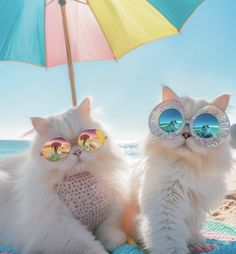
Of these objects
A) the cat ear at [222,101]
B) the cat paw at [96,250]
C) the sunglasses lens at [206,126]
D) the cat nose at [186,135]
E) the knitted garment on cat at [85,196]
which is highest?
the cat ear at [222,101]

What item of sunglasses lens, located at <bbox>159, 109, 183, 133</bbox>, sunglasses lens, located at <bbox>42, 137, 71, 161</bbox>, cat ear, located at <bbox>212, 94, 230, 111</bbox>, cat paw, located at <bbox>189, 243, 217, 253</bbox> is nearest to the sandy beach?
cat paw, located at <bbox>189, 243, 217, 253</bbox>

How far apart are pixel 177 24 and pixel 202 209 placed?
4.48 ft

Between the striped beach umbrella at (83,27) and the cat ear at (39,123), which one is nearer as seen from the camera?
the cat ear at (39,123)

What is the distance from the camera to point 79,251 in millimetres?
1297

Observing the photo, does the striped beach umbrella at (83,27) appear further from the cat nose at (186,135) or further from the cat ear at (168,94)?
the cat nose at (186,135)

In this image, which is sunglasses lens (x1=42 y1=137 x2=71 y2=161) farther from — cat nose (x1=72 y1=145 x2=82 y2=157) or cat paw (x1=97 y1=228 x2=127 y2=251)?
cat paw (x1=97 y1=228 x2=127 y2=251)

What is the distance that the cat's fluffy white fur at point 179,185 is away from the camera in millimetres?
1300

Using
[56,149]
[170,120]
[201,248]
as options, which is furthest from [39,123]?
[201,248]

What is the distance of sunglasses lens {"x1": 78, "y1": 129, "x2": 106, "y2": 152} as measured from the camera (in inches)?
54.2

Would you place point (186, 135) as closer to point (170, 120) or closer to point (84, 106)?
point (170, 120)

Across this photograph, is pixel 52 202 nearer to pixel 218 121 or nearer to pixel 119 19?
pixel 218 121

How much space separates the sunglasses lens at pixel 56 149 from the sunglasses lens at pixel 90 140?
2.3 inches

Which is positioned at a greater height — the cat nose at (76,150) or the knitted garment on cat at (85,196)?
the cat nose at (76,150)

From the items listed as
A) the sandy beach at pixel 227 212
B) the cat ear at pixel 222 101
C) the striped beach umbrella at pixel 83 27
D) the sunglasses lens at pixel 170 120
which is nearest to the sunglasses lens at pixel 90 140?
the sunglasses lens at pixel 170 120
